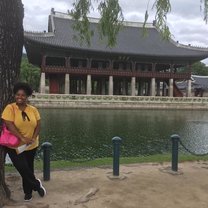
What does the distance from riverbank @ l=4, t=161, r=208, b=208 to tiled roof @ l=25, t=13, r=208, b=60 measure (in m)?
36.9

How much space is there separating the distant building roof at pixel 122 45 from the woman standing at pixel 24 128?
3803 centimetres

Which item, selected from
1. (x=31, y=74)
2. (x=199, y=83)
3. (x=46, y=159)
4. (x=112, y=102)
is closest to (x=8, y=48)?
(x=46, y=159)

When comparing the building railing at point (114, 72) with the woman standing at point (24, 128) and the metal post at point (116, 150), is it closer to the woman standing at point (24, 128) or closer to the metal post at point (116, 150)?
the metal post at point (116, 150)

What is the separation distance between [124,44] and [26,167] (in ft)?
149

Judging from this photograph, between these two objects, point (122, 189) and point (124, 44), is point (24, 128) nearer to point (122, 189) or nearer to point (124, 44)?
point (122, 189)

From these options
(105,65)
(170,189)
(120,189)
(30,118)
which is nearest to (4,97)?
(30,118)

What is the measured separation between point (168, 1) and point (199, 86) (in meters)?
59.8

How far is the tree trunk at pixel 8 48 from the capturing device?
18.2 feet

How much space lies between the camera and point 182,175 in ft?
25.2

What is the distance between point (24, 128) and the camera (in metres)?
5.52

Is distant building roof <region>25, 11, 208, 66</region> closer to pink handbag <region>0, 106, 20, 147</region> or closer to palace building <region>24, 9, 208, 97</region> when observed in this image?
palace building <region>24, 9, 208, 97</region>

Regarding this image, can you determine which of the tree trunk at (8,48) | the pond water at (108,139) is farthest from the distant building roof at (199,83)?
the tree trunk at (8,48)

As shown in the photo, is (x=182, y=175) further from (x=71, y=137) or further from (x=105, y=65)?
(x=105, y=65)

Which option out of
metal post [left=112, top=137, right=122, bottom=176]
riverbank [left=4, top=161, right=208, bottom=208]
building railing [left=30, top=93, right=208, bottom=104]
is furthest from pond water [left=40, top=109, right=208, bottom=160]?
building railing [left=30, top=93, right=208, bottom=104]
